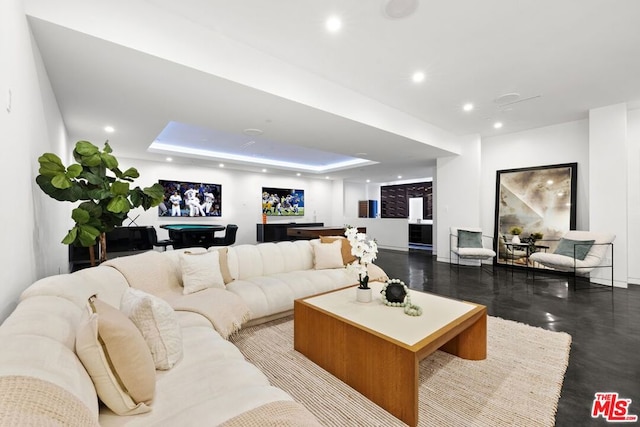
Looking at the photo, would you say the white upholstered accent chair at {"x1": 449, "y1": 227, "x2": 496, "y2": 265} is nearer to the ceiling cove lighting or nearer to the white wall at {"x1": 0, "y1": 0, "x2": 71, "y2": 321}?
the ceiling cove lighting

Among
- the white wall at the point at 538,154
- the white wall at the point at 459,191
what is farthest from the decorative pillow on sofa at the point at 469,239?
the white wall at the point at 538,154

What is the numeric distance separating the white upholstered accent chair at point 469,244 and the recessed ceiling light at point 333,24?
15.2 ft

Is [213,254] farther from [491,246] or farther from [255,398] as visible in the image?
[491,246]

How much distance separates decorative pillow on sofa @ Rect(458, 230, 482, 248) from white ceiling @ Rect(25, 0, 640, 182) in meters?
2.35

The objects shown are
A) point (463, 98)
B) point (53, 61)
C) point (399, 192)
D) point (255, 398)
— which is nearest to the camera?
point (255, 398)

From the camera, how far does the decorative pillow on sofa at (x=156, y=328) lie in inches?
53.2

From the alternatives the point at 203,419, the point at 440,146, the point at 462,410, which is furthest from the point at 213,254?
the point at 440,146

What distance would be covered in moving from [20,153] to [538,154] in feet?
24.3

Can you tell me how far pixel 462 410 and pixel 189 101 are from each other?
155 inches

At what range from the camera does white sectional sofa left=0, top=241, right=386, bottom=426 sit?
73 centimetres

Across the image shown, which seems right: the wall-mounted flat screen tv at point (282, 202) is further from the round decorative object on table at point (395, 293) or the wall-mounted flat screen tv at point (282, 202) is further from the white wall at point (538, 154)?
the round decorative object on table at point (395, 293)

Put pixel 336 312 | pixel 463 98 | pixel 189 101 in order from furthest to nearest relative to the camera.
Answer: pixel 463 98, pixel 189 101, pixel 336 312

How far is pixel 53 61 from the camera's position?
2.51m

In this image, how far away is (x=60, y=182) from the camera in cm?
195
